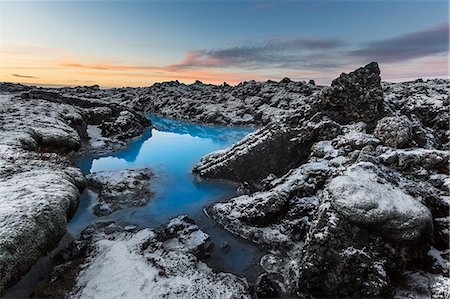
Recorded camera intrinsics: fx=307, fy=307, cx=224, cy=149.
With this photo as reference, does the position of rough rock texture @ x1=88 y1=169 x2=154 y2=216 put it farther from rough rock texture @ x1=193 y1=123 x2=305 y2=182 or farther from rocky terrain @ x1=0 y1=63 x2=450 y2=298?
rough rock texture @ x1=193 y1=123 x2=305 y2=182

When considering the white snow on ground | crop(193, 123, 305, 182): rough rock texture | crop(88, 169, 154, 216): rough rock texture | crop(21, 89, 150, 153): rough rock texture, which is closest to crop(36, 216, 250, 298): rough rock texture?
the white snow on ground

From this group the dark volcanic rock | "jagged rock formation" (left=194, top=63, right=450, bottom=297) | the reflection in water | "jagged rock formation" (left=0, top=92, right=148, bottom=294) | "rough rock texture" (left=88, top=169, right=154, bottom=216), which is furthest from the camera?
the dark volcanic rock

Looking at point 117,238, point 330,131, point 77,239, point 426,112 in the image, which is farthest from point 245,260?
point 426,112

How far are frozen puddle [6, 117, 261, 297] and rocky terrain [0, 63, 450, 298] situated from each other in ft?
3.20

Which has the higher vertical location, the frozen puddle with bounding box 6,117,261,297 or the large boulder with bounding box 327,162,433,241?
the large boulder with bounding box 327,162,433,241

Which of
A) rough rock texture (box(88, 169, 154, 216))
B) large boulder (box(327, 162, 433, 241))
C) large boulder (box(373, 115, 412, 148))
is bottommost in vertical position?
rough rock texture (box(88, 169, 154, 216))

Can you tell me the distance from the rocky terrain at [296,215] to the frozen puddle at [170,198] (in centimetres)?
97

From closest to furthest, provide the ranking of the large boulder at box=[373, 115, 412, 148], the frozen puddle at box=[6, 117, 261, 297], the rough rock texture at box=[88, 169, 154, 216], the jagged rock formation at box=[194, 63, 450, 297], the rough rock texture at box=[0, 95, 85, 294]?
the rough rock texture at box=[0, 95, 85, 294]
the jagged rock formation at box=[194, 63, 450, 297]
the frozen puddle at box=[6, 117, 261, 297]
the large boulder at box=[373, 115, 412, 148]
the rough rock texture at box=[88, 169, 154, 216]

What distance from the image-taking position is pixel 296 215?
925 inches

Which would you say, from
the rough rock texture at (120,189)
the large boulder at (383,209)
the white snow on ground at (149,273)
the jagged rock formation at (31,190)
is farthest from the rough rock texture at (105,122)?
the large boulder at (383,209)

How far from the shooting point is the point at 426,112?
39500 millimetres

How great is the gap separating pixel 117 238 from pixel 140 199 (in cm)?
798

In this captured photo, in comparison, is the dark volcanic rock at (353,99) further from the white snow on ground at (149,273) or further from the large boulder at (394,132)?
the white snow on ground at (149,273)

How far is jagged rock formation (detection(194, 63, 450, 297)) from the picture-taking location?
16.8 m
